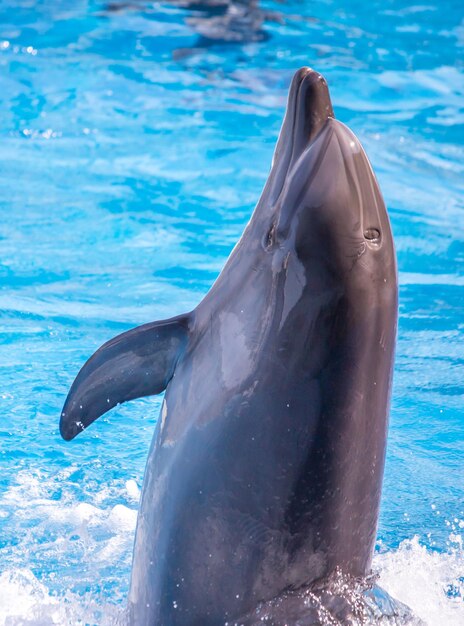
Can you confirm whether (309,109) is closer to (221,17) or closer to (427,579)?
(427,579)

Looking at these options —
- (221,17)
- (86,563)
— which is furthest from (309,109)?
(221,17)

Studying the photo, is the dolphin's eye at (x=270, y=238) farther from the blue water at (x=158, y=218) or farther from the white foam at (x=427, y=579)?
the blue water at (x=158, y=218)

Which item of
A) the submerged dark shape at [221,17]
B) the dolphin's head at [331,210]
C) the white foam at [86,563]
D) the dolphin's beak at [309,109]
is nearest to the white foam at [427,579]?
the white foam at [86,563]

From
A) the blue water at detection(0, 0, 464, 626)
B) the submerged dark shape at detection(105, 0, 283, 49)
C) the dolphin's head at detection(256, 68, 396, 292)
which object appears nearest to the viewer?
the dolphin's head at detection(256, 68, 396, 292)

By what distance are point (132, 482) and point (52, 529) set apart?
63 cm

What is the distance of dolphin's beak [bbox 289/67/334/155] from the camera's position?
3.21 meters

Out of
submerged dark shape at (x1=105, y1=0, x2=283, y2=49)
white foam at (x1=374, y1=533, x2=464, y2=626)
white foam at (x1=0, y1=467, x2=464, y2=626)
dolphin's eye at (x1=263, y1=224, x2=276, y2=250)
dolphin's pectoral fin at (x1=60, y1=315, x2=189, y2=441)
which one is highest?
dolphin's eye at (x1=263, y1=224, x2=276, y2=250)

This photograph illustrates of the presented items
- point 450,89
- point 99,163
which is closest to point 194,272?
point 99,163

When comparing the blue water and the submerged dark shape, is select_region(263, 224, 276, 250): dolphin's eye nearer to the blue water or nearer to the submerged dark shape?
the blue water

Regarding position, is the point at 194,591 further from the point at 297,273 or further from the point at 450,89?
the point at 450,89

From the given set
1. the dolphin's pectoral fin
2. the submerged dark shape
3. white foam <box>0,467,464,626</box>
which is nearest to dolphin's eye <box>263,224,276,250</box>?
the dolphin's pectoral fin

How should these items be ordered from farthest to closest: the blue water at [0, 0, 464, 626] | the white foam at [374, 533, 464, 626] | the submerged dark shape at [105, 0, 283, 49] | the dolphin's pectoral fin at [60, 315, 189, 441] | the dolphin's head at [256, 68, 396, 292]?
the submerged dark shape at [105, 0, 283, 49]
the blue water at [0, 0, 464, 626]
the white foam at [374, 533, 464, 626]
the dolphin's pectoral fin at [60, 315, 189, 441]
the dolphin's head at [256, 68, 396, 292]

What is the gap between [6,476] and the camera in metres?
5.52

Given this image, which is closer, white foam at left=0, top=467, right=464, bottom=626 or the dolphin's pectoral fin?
the dolphin's pectoral fin
